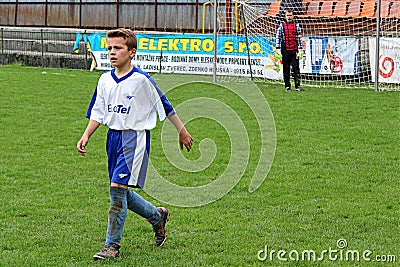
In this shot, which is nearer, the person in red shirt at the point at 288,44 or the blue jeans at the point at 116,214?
the blue jeans at the point at 116,214

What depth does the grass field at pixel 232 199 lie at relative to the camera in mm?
5625

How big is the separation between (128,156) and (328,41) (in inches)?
611

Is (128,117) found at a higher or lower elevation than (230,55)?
lower

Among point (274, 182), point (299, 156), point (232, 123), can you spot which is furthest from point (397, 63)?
point (274, 182)

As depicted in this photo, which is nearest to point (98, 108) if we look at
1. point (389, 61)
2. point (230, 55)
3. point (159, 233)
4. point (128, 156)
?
point (128, 156)

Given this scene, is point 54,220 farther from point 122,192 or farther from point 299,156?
point 299,156

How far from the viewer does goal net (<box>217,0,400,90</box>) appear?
18.9 metres

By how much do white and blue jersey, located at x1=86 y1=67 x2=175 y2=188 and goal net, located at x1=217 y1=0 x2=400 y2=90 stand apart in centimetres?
1305

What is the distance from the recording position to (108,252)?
5453 millimetres

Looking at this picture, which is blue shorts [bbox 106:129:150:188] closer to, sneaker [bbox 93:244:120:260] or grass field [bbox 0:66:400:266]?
sneaker [bbox 93:244:120:260]

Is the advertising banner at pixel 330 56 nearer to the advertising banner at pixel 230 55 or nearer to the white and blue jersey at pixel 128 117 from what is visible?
the advertising banner at pixel 230 55

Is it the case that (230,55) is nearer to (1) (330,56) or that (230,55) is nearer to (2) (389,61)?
(1) (330,56)

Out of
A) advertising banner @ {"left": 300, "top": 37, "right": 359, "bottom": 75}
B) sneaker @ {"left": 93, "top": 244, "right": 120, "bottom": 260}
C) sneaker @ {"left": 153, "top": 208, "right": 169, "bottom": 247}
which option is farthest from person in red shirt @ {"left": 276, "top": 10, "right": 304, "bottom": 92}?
sneaker @ {"left": 93, "top": 244, "right": 120, "bottom": 260}

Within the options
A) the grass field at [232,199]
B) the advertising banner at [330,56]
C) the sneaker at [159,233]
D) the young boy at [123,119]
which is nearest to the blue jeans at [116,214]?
the young boy at [123,119]
